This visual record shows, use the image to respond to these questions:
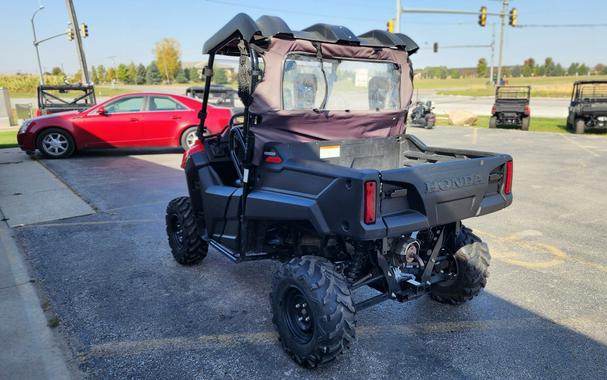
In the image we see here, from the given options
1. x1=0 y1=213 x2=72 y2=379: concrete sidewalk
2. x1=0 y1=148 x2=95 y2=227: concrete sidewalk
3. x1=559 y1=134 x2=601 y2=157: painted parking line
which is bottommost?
x1=559 y1=134 x2=601 y2=157: painted parking line

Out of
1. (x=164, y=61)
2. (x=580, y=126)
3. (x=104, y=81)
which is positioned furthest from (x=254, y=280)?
(x=104, y=81)

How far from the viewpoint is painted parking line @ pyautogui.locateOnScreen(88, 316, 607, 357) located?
3.18 m

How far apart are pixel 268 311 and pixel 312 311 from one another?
38.9 inches

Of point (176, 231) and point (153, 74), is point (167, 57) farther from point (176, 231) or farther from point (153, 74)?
point (176, 231)

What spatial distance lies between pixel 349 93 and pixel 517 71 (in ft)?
355

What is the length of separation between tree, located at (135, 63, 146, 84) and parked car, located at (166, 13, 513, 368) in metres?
85.7

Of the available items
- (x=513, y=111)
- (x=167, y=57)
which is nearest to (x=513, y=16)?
(x=513, y=111)

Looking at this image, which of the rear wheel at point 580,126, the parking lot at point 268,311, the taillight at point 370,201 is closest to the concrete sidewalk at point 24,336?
Answer: the parking lot at point 268,311

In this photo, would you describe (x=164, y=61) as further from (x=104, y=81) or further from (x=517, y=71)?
(x=517, y=71)

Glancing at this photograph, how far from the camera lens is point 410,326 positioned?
11.5ft

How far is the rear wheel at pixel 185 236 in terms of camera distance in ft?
14.5

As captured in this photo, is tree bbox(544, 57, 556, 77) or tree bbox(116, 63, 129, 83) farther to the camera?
tree bbox(544, 57, 556, 77)

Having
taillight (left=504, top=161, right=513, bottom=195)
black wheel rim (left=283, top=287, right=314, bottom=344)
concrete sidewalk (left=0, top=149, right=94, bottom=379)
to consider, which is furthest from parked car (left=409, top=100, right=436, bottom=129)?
black wheel rim (left=283, top=287, right=314, bottom=344)

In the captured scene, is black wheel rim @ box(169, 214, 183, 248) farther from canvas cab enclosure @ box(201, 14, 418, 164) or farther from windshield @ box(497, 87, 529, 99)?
windshield @ box(497, 87, 529, 99)
